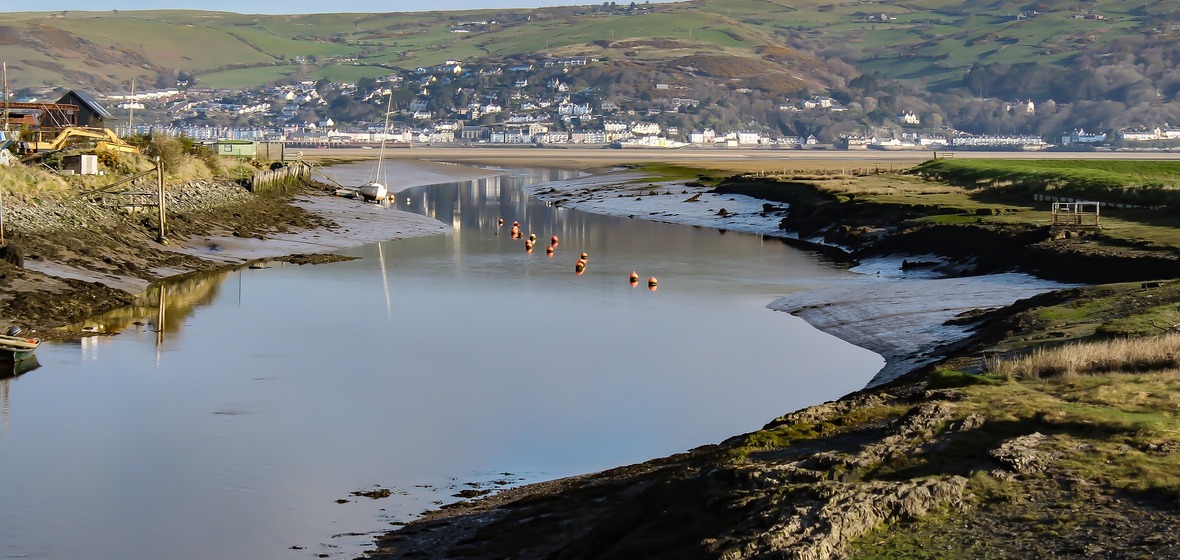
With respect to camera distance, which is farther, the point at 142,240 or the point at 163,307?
the point at 142,240

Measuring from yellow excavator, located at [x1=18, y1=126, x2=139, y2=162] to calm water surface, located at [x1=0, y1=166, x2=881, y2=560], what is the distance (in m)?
18.1

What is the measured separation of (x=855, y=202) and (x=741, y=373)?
39890 millimetres

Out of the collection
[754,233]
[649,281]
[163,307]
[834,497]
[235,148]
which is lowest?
[163,307]

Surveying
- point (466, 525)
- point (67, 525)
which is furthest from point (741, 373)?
point (67, 525)

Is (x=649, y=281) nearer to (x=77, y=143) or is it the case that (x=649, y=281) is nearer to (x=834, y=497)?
(x=77, y=143)

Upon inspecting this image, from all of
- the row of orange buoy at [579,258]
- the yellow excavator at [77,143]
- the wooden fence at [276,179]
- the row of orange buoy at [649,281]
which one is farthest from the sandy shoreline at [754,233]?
the yellow excavator at [77,143]

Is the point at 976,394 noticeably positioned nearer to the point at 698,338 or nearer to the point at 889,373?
the point at 889,373

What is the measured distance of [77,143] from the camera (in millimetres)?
66188

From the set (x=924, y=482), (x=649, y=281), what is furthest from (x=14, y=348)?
(x=649, y=281)

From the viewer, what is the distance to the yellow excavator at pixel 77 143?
61.3 metres

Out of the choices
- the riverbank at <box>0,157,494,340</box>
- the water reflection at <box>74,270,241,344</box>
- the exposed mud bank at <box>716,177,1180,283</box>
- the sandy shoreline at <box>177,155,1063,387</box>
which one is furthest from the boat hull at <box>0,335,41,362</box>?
the exposed mud bank at <box>716,177,1180,283</box>

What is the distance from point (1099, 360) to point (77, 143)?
5557cm

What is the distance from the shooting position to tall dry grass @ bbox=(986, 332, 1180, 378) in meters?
19.6

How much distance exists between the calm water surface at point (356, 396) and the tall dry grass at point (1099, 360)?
5.28 metres
